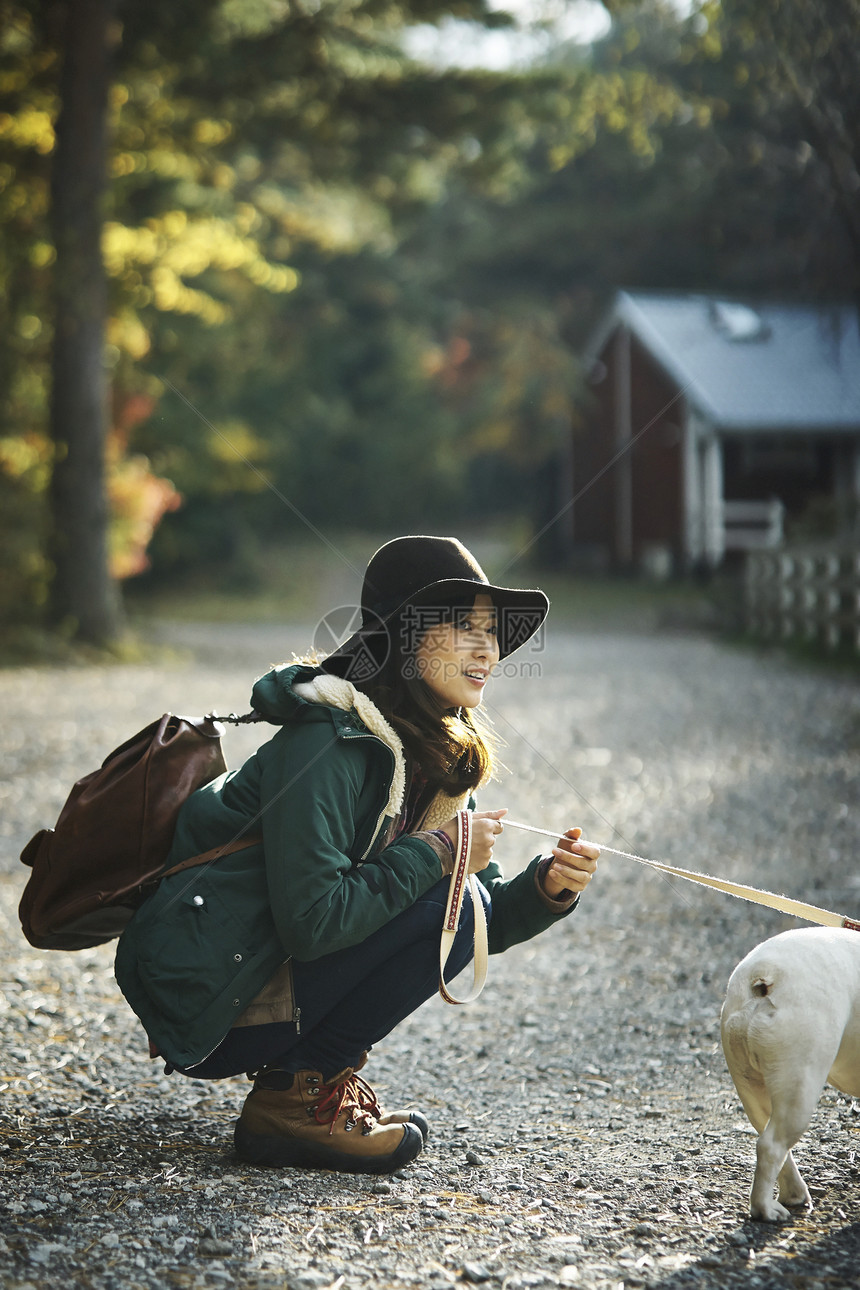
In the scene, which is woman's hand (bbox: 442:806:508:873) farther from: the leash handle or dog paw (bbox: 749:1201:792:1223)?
dog paw (bbox: 749:1201:792:1223)

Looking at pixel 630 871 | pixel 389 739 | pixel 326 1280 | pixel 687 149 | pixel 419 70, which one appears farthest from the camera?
pixel 687 149

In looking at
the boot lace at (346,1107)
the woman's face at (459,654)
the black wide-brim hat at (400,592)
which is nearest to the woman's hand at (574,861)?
the woman's face at (459,654)

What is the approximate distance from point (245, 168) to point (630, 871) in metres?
18.8

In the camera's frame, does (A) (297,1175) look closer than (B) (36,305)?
Yes

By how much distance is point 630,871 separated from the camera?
527cm

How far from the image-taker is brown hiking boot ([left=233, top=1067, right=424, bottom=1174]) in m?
2.40

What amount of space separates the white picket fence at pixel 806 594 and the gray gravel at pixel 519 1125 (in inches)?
239

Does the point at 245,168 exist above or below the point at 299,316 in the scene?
above

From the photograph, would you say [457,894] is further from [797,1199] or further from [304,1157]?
[797,1199]

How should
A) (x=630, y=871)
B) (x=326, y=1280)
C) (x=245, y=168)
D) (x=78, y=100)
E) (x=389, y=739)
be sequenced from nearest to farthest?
(x=326, y=1280) < (x=389, y=739) < (x=630, y=871) < (x=78, y=100) < (x=245, y=168)

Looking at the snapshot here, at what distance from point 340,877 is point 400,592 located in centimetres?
58

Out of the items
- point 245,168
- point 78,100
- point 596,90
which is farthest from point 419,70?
point 245,168

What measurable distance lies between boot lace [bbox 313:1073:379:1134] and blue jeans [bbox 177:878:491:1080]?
0.05 meters

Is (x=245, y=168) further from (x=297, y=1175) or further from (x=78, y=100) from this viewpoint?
(x=297, y=1175)
